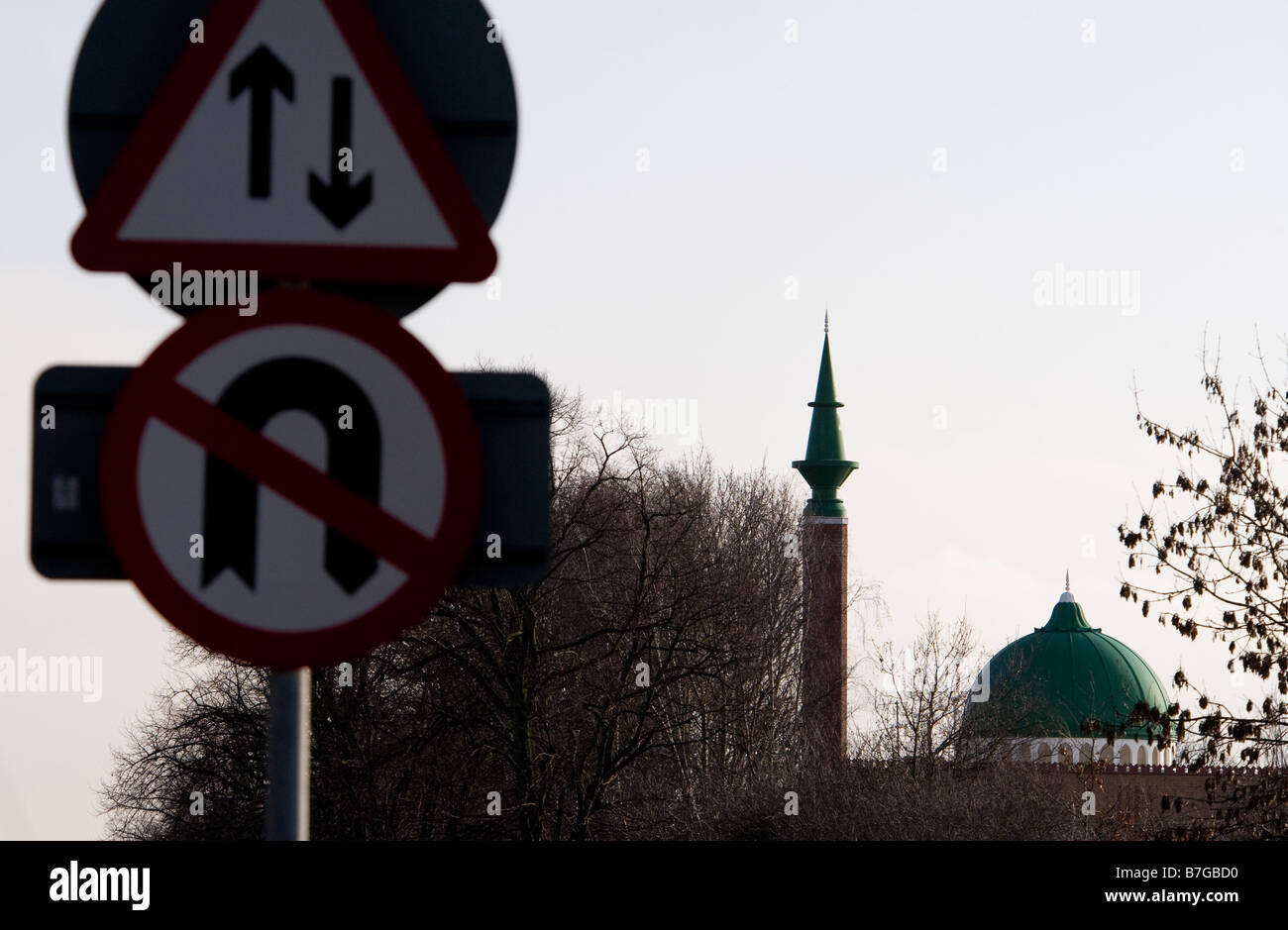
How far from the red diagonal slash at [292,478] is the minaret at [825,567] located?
4755 cm

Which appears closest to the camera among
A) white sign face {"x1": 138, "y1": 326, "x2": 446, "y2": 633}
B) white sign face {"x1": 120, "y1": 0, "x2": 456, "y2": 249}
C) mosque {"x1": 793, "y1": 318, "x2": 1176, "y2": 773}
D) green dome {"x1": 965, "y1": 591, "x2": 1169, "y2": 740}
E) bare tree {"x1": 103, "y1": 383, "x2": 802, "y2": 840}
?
white sign face {"x1": 138, "y1": 326, "x2": 446, "y2": 633}

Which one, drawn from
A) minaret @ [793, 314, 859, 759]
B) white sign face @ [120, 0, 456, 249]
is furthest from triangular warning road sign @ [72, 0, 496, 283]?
minaret @ [793, 314, 859, 759]

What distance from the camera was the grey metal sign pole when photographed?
2395 millimetres

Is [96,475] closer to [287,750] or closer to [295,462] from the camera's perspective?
[295,462]

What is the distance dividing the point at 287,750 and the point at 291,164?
771mm

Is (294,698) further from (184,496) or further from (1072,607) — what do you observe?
(1072,607)

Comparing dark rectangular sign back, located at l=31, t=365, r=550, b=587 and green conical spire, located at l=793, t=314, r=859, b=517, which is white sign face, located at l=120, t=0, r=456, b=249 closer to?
dark rectangular sign back, located at l=31, t=365, r=550, b=587

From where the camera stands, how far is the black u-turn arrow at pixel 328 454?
7.83 feet

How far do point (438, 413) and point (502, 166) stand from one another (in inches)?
21.6

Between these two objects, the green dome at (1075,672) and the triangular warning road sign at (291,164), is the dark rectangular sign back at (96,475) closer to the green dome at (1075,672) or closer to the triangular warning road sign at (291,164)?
the triangular warning road sign at (291,164)

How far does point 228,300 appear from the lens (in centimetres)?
247

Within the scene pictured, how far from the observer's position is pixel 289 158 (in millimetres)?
2523
